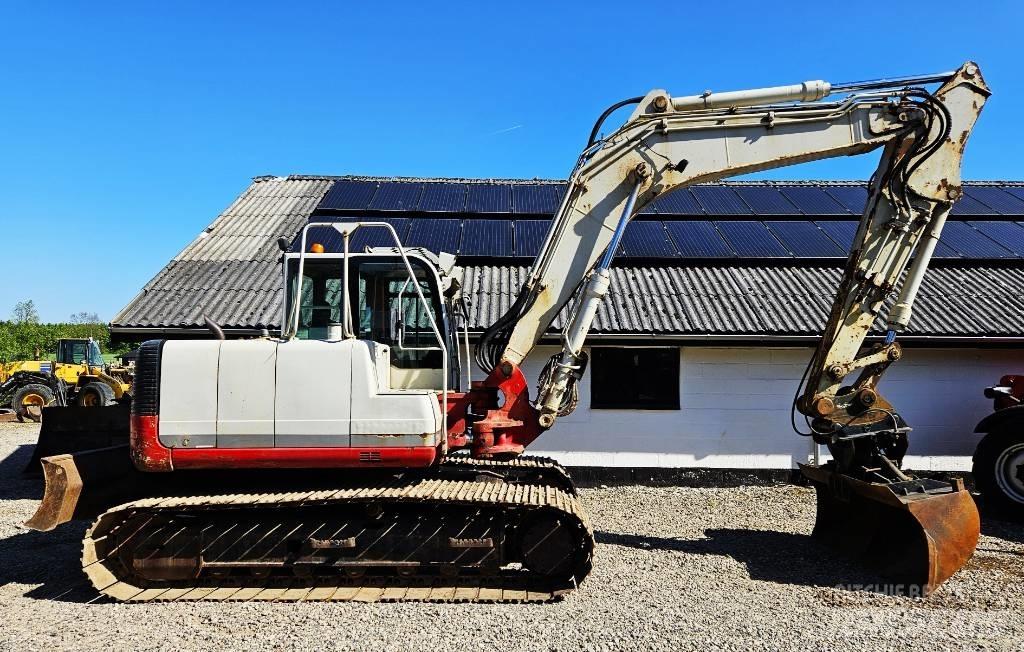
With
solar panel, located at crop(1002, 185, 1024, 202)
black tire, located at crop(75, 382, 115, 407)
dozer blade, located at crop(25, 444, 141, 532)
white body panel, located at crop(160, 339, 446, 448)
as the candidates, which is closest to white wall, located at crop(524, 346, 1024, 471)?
white body panel, located at crop(160, 339, 446, 448)

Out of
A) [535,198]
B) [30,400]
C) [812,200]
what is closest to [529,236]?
[535,198]

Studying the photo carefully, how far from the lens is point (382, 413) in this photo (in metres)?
5.97

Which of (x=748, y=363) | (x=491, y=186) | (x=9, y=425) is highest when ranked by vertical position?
(x=491, y=186)

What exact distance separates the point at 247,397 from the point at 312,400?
551mm

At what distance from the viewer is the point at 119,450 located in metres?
7.09

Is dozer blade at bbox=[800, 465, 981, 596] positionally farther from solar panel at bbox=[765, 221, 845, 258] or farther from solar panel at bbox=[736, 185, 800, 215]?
solar panel at bbox=[736, 185, 800, 215]

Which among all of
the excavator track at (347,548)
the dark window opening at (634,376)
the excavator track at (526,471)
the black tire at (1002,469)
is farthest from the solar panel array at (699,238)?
the excavator track at (347,548)

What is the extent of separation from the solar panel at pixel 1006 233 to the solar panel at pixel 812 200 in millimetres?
2523

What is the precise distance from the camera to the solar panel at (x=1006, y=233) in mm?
13016

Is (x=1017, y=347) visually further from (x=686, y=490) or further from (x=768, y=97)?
(x=768, y=97)

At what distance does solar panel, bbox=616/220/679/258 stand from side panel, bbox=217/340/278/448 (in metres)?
7.83

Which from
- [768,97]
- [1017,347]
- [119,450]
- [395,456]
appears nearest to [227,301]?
[119,450]

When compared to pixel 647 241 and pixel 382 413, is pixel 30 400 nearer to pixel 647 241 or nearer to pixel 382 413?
pixel 647 241

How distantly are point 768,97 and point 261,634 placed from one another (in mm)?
6280
